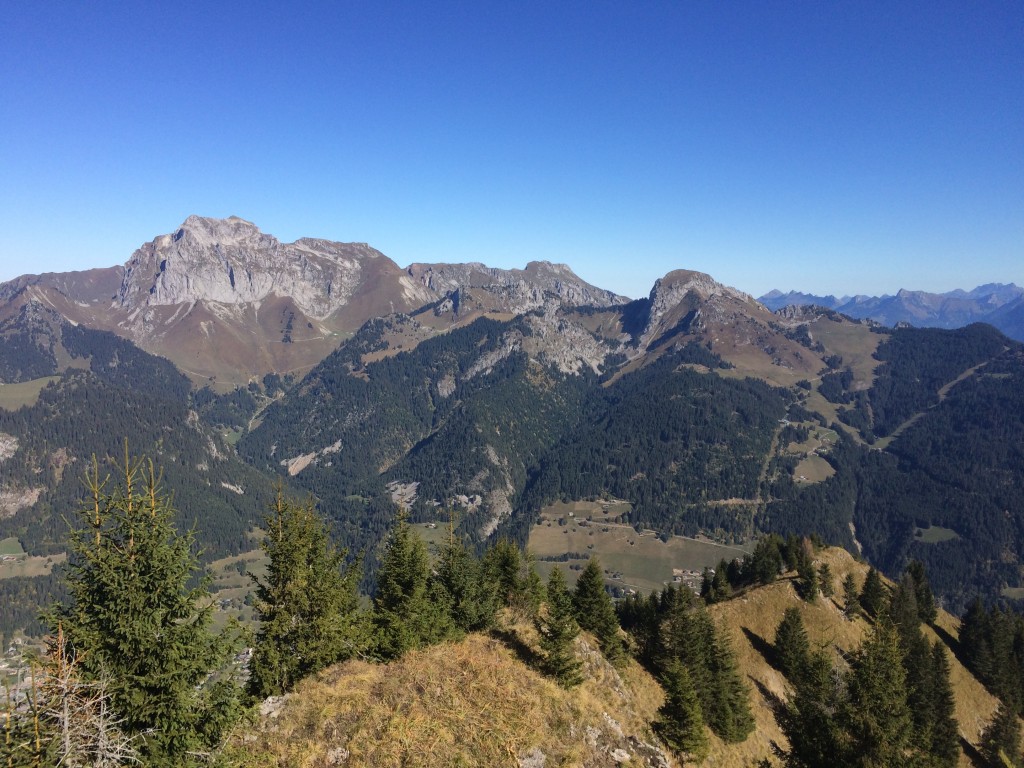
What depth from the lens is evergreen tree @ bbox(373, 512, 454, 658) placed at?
33500 mm

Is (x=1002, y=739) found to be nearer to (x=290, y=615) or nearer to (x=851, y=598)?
(x=851, y=598)

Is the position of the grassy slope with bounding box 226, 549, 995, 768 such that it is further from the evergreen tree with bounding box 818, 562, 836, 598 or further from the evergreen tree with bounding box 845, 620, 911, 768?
the evergreen tree with bounding box 818, 562, 836, 598

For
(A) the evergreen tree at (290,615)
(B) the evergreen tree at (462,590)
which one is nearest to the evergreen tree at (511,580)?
(B) the evergreen tree at (462,590)

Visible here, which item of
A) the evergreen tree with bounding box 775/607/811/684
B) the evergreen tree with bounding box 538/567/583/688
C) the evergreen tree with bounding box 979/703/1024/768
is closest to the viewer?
the evergreen tree with bounding box 538/567/583/688

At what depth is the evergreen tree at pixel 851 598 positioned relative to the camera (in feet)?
271

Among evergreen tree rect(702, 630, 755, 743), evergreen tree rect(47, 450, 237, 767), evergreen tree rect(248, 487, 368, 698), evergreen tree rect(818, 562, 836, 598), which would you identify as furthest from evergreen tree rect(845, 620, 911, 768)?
evergreen tree rect(818, 562, 836, 598)

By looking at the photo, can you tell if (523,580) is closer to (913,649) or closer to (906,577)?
(913,649)

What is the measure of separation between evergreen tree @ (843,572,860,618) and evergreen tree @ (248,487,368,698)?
278 ft

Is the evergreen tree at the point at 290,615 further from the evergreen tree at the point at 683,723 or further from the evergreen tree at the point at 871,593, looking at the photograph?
the evergreen tree at the point at 871,593

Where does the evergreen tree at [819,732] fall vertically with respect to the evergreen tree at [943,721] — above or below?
above

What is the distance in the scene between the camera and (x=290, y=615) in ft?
93.6

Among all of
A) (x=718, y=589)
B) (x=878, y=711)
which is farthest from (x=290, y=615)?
(x=718, y=589)

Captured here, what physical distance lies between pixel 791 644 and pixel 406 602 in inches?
2322

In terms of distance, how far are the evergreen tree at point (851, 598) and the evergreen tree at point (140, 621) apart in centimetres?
9363
